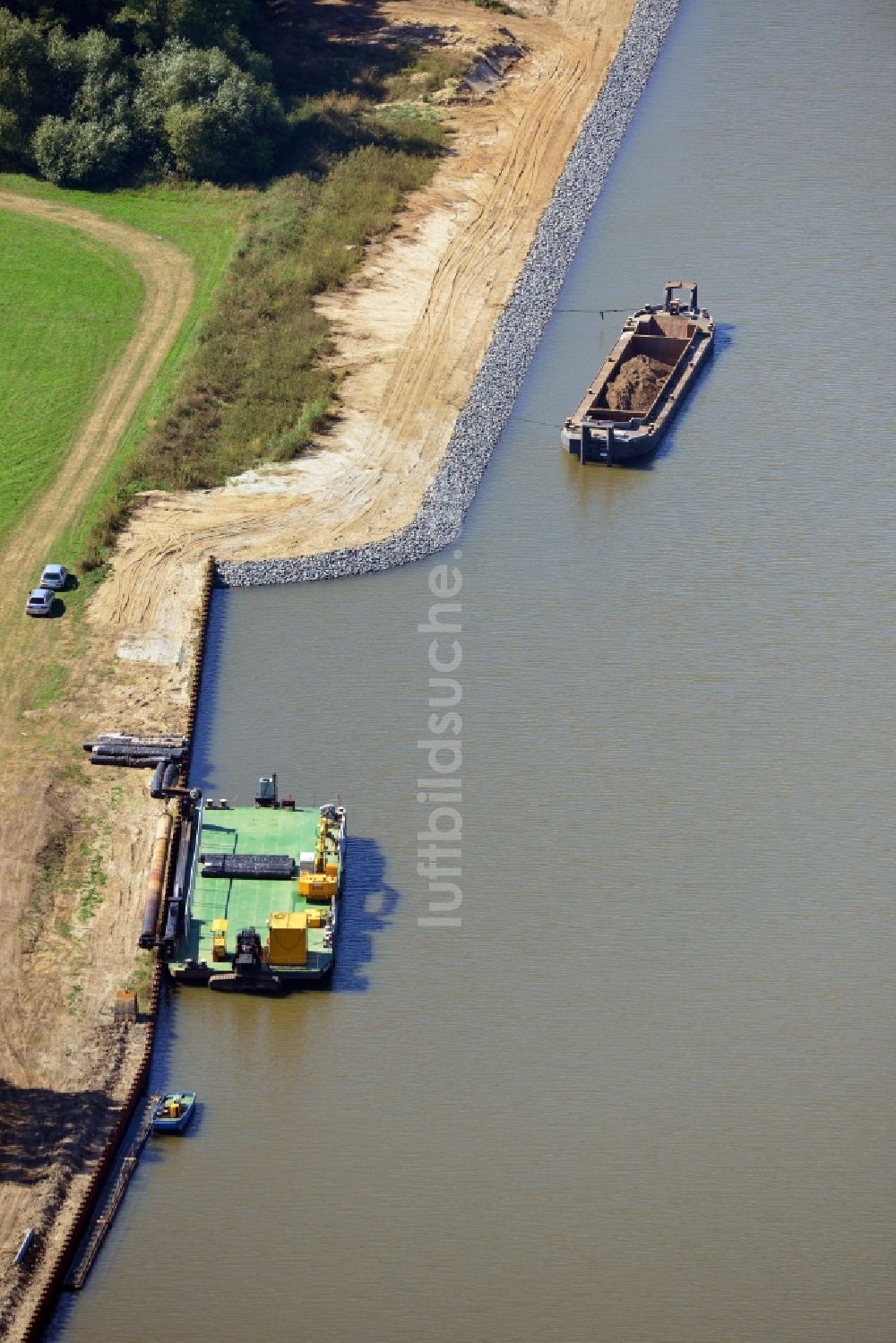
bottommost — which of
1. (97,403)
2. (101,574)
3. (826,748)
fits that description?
(826,748)

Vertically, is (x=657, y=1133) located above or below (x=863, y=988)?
below

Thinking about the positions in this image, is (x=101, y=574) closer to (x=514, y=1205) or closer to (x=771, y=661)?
(x=771, y=661)

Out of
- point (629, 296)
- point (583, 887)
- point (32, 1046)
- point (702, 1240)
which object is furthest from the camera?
point (629, 296)

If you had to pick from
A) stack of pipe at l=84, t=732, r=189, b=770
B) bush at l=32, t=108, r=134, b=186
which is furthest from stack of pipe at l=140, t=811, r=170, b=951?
bush at l=32, t=108, r=134, b=186

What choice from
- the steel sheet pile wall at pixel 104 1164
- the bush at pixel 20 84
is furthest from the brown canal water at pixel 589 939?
the bush at pixel 20 84

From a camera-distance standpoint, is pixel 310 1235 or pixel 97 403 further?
pixel 97 403

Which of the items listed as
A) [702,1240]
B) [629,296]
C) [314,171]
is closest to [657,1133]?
[702,1240]

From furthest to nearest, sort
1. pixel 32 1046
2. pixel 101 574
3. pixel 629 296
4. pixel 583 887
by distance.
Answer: pixel 629 296 → pixel 101 574 → pixel 583 887 → pixel 32 1046

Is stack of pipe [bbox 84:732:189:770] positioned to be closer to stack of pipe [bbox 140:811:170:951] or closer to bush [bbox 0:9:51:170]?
stack of pipe [bbox 140:811:170:951]
